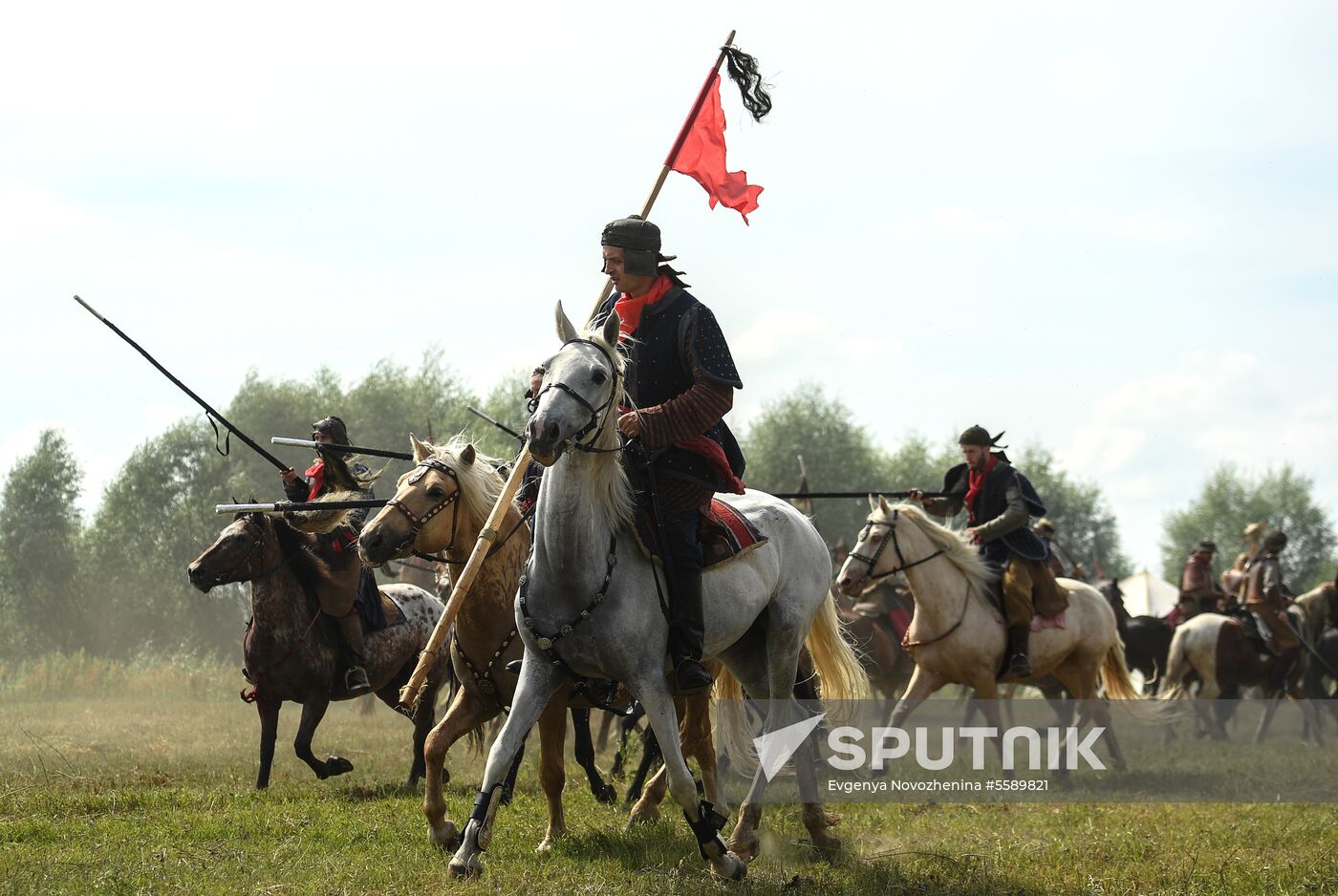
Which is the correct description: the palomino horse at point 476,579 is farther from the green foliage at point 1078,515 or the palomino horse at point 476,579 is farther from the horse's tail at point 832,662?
the green foliage at point 1078,515

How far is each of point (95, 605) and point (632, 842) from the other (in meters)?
39.8

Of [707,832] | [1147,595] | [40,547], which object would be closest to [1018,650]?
[707,832]

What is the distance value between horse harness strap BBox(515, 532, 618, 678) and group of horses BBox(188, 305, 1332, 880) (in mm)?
11

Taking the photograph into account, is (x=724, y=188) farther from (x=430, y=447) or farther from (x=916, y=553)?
(x=916, y=553)

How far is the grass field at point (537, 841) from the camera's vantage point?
7.04m

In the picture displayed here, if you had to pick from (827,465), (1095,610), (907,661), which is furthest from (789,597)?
(827,465)

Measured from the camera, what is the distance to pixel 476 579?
8.74 metres

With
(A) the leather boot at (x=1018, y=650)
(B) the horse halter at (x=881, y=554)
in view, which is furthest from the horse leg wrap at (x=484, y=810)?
(A) the leather boot at (x=1018, y=650)

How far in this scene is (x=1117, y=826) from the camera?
9750 mm

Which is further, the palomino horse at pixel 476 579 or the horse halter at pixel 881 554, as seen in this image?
the horse halter at pixel 881 554

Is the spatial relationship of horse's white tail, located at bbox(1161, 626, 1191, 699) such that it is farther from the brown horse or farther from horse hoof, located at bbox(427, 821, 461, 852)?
horse hoof, located at bbox(427, 821, 461, 852)

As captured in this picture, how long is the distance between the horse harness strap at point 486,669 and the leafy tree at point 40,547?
3535 centimetres

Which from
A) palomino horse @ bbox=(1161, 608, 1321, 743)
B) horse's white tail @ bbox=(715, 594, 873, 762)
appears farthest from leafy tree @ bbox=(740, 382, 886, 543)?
horse's white tail @ bbox=(715, 594, 873, 762)

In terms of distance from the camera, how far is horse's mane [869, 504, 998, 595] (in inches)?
538
